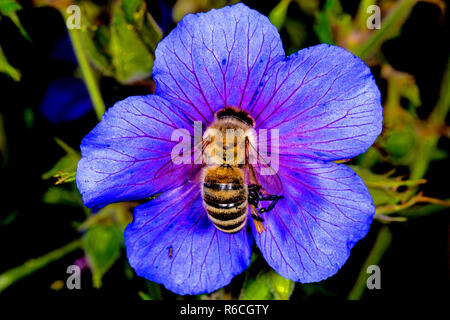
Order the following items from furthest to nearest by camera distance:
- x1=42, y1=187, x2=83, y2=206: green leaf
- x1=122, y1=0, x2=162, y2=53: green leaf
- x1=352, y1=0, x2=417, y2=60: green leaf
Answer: x1=42, y1=187, x2=83, y2=206: green leaf < x1=352, y1=0, x2=417, y2=60: green leaf < x1=122, y1=0, x2=162, y2=53: green leaf

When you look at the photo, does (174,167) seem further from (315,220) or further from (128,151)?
(315,220)

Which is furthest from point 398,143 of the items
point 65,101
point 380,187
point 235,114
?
point 65,101

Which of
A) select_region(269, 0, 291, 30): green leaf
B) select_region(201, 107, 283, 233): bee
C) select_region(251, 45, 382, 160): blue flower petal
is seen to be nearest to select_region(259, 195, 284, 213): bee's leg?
select_region(201, 107, 283, 233): bee

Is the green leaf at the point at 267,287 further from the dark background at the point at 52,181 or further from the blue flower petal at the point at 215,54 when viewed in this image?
the blue flower petal at the point at 215,54

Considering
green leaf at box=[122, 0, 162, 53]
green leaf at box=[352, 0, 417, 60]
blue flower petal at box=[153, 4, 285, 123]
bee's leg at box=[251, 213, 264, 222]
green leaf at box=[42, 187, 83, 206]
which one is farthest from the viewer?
green leaf at box=[42, 187, 83, 206]

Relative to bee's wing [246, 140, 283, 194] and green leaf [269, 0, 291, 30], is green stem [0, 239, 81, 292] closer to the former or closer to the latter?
Answer: bee's wing [246, 140, 283, 194]

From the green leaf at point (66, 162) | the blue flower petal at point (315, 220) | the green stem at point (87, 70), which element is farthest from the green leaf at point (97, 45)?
the blue flower petal at point (315, 220)
